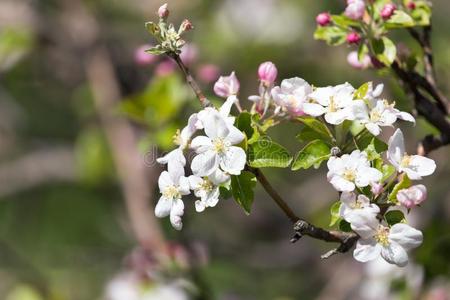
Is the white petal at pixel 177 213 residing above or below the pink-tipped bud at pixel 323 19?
below

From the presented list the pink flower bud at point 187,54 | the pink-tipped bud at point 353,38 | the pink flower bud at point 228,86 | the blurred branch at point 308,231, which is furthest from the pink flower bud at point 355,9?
the pink flower bud at point 187,54

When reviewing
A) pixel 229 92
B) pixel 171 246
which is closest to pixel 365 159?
pixel 229 92

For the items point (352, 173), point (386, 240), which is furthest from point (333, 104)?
point (386, 240)

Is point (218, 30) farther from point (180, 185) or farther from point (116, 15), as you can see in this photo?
point (180, 185)

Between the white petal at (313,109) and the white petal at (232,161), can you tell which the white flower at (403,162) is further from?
the white petal at (232,161)

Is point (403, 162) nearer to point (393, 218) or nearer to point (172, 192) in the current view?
point (393, 218)
